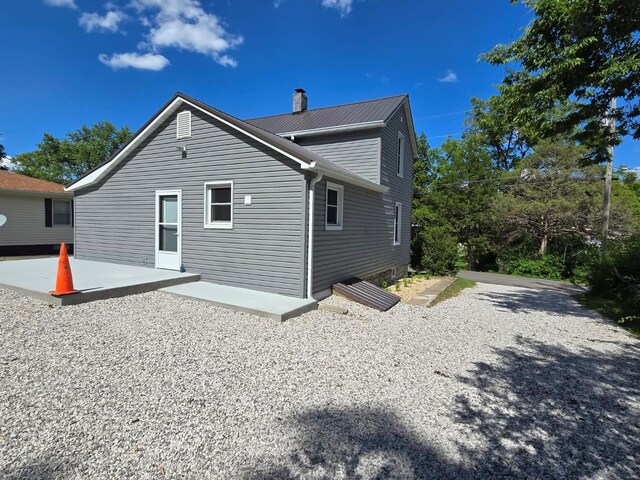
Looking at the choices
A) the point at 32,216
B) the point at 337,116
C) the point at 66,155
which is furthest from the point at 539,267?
the point at 66,155

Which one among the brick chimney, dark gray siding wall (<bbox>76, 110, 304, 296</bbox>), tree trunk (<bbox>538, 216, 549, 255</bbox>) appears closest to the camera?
dark gray siding wall (<bbox>76, 110, 304, 296</bbox>)

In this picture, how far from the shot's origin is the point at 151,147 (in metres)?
9.04

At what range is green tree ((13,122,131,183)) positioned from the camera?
32969mm

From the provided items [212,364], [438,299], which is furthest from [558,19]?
[212,364]

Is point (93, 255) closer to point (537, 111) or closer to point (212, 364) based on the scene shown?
point (212, 364)

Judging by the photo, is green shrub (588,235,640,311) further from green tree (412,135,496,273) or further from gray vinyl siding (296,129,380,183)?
green tree (412,135,496,273)

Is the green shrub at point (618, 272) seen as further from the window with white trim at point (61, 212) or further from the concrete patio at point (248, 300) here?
the window with white trim at point (61, 212)

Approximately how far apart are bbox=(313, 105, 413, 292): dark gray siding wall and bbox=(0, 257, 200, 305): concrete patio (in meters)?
3.46

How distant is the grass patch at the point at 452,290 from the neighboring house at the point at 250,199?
2.18 meters

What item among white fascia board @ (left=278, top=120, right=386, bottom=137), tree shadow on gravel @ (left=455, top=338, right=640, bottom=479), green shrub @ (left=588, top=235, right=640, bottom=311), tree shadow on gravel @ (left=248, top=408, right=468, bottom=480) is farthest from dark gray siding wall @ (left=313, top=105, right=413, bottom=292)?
green shrub @ (left=588, top=235, right=640, bottom=311)

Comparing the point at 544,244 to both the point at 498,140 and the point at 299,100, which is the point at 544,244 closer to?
the point at 498,140

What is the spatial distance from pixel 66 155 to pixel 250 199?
37.0m

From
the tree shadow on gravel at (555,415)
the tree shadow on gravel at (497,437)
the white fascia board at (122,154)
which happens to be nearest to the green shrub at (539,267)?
the tree shadow on gravel at (555,415)

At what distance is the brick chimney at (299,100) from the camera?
535 inches
